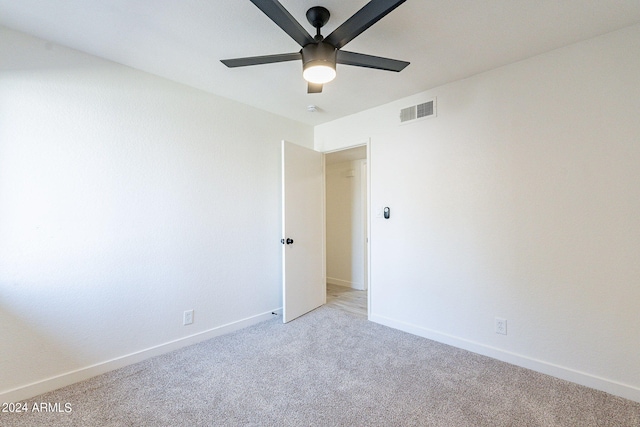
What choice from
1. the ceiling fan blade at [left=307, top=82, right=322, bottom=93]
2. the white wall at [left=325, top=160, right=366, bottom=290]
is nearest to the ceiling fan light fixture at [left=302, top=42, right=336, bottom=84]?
the ceiling fan blade at [left=307, top=82, right=322, bottom=93]

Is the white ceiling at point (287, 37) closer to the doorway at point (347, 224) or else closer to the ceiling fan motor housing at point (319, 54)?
the ceiling fan motor housing at point (319, 54)

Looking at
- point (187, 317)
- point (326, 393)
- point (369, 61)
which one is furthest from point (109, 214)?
point (369, 61)

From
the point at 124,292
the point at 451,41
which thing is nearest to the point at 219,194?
the point at 124,292

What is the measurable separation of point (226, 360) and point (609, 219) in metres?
3.03

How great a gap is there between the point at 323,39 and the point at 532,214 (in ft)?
6.60

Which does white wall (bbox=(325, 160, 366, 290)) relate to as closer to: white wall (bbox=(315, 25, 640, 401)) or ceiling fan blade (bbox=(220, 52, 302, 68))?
white wall (bbox=(315, 25, 640, 401))

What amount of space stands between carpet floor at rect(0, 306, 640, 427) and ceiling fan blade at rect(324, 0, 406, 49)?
2157mm

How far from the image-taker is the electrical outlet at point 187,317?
258 centimetres

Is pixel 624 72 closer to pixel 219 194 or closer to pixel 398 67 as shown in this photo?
pixel 398 67

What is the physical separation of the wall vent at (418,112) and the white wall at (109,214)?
1.67 meters

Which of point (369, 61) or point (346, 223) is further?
point (346, 223)

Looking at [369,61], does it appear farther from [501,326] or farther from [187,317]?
[187,317]

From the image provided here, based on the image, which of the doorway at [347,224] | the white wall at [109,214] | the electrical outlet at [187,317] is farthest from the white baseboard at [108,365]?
the doorway at [347,224]

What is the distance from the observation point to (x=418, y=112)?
9.12ft
